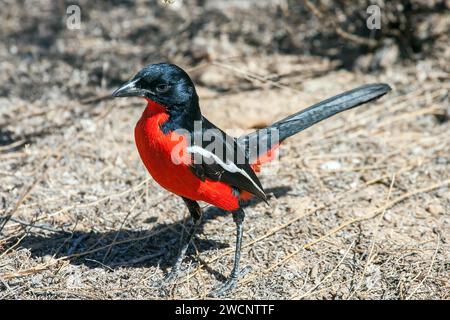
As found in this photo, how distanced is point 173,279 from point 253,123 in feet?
7.57

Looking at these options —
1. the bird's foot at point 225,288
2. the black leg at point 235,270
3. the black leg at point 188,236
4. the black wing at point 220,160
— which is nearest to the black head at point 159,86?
the black wing at point 220,160

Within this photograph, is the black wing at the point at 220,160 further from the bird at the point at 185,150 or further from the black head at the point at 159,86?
the black head at the point at 159,86

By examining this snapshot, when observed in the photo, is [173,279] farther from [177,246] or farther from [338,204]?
[338,204]

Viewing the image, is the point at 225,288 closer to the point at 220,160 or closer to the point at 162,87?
the point at 220,160

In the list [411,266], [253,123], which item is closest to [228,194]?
[411,266]

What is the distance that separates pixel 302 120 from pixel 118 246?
64.3 inches

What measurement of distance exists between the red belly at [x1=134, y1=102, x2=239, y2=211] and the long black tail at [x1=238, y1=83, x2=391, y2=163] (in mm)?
758

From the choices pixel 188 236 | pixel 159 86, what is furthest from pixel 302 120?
pixel 159 86

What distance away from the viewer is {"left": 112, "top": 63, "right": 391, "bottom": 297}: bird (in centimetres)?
430

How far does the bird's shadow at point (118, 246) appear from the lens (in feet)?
16.2

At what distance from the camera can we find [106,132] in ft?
21.7

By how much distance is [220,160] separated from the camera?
4.54 metres

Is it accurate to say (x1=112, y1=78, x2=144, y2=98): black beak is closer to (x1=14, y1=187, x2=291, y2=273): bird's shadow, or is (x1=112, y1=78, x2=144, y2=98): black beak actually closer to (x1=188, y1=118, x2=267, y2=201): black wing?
(x1=188, y1=118, x2=267, y2=201): black wing

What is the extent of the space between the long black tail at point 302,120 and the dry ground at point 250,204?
633 millimetres
